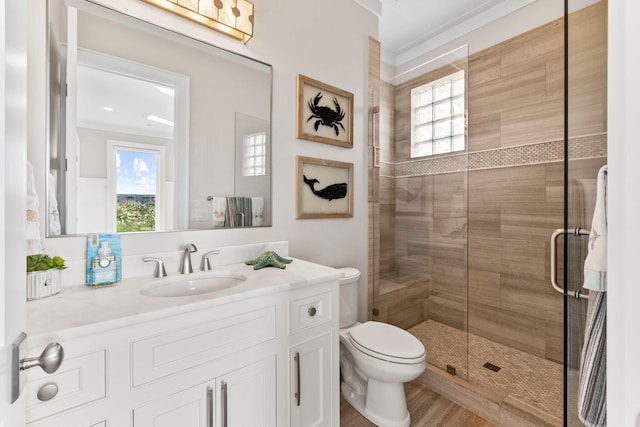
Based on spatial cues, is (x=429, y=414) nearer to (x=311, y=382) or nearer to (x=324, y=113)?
(x=311, y=382)

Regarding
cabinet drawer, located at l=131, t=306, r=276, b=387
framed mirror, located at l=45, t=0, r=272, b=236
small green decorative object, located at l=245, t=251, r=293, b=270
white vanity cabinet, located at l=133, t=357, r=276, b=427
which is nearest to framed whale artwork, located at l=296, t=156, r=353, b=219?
framed mirror, located at l=45, t=0, r=272, b=236

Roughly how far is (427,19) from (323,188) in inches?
68.6

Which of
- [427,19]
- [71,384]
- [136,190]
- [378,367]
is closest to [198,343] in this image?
[71,384]

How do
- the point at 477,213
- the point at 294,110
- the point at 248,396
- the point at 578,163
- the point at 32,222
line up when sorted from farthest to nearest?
the point at 477,213 → the point at 294,110 → the point at 248,396 → the point at 32,222 → the point at 578,163

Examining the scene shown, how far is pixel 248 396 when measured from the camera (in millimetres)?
1108

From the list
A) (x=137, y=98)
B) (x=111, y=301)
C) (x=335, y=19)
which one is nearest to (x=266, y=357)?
(x=111, y=301)

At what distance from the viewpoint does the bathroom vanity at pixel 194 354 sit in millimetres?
794

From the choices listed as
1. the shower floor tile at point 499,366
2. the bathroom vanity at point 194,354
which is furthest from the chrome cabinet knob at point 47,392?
the shower floor tile at point 499,366

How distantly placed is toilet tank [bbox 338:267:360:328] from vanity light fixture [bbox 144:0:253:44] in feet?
5.00

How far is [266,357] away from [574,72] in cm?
132

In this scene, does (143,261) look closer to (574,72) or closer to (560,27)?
(574,72)

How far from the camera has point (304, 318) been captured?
128 centimetres

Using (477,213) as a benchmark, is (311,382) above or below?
below

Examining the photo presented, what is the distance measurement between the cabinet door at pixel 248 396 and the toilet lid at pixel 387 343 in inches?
24.6
